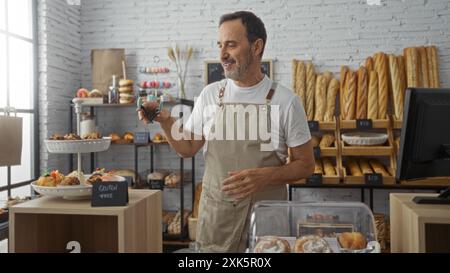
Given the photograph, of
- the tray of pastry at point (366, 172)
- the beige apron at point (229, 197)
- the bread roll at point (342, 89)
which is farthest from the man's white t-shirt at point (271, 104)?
the bread roll at point (342, 89)

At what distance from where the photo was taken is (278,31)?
4062mm

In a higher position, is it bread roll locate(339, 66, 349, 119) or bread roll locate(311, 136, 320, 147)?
bread roll locate(339, 66, 349, 119)

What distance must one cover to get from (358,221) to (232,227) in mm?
685

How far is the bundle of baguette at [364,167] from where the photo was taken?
343 cm

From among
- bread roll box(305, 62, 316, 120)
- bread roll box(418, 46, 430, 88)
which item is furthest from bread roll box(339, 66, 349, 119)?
bread roll box(418, 46, 430, 88)

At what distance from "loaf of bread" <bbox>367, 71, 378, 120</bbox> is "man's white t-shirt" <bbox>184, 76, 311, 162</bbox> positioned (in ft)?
6.36

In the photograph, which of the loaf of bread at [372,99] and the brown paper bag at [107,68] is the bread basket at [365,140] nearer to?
the loaf of bread at [372,99]

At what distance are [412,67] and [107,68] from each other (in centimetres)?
308

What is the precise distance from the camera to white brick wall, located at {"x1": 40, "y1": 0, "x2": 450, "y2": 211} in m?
3.86

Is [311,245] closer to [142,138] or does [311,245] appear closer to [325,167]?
[325,167]

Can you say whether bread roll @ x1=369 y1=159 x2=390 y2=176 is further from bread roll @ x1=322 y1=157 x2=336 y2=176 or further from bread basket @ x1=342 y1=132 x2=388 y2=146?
bread roll @ x1=322 y1=157 x2=336 y2=176
